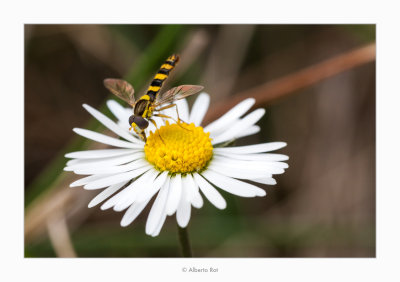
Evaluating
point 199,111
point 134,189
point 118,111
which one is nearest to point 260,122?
point 199,111

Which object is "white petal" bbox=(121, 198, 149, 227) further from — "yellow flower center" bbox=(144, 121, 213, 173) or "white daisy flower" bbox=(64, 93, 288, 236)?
Result: "yellow flower center" bbox=(144, 121, 213, 173)

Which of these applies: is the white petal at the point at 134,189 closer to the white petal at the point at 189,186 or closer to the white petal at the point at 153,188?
the white petal at the point at 153,188

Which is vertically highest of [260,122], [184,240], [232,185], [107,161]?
[260,122]

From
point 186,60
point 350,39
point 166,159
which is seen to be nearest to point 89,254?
point 166,159

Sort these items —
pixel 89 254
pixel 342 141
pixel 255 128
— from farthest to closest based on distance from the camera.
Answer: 1. pixel 342 141
2. pixel 89 254
3. pixel 255 128

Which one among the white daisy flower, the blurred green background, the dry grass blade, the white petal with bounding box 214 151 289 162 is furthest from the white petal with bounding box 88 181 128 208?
the blurred green background

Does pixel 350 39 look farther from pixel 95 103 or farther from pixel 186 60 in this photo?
pixel 95 103

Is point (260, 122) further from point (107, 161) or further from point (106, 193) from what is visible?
point (106, 193)
